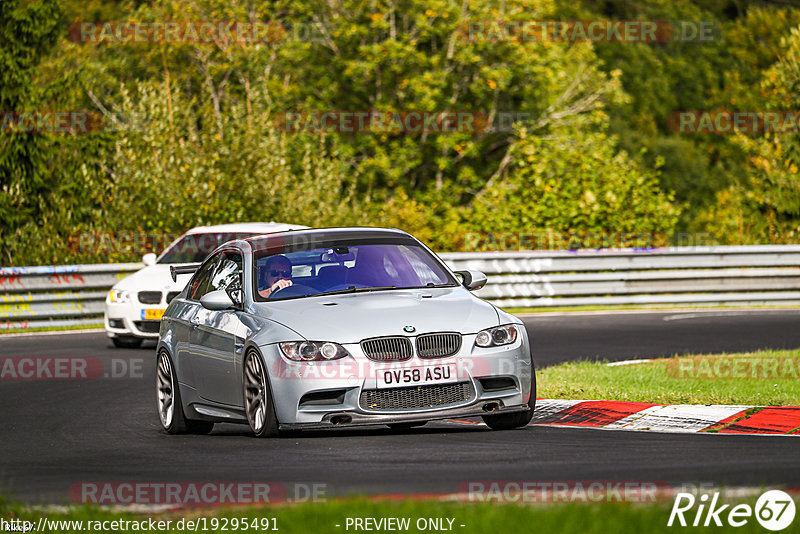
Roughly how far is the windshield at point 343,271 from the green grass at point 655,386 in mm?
1936

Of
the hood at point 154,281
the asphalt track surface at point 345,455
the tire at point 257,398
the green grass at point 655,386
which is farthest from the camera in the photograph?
the hood at point 154,281

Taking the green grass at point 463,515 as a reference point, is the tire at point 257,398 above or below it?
below

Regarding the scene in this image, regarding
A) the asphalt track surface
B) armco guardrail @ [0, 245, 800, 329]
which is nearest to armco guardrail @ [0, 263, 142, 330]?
armco guardrail @ [0, 245, 800, 329]

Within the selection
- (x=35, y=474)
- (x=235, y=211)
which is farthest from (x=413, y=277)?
(x=235, y=211)

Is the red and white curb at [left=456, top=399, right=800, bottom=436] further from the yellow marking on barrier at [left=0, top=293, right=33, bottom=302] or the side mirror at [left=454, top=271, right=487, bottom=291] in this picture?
the yellow marking on barrier at [left=0, top=293, right=33, bottom=302]

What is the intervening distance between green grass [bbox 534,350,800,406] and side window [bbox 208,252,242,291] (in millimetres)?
2852

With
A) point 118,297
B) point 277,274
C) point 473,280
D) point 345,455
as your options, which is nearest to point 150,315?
point 118,297

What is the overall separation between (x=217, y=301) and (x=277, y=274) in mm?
531

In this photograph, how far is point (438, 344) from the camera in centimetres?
970

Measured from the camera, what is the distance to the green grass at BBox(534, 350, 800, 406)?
11620 mm

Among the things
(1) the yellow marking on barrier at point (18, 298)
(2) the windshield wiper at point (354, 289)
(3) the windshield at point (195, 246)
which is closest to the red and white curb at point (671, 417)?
(2) the windshield wiper at point (354, 289)

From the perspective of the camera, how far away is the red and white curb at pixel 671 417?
32.8 feet

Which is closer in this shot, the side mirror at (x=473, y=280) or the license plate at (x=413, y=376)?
the license plate at (x=413, y=376)

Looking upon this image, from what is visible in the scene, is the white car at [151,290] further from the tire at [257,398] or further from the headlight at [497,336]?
the headlight at [497,336]
